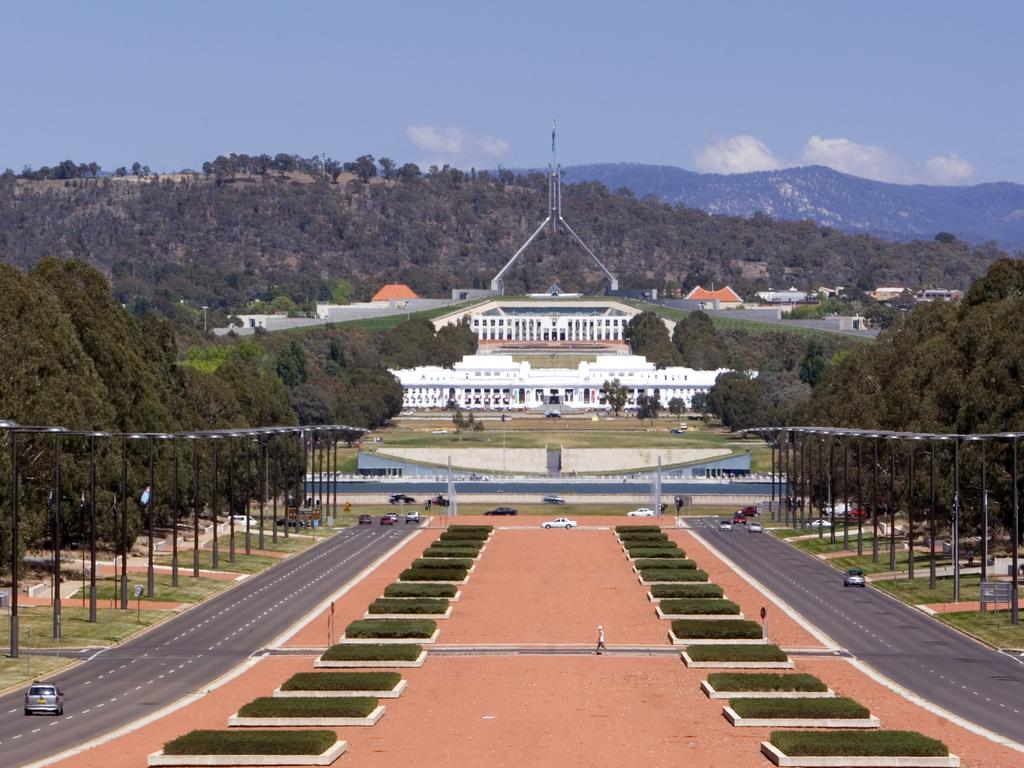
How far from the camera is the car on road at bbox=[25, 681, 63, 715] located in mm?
61688

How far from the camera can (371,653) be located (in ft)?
241

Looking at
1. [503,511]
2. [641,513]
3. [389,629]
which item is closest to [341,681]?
[389,629]

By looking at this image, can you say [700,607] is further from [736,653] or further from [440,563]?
[440,563]

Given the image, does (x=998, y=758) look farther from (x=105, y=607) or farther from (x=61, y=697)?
(x=105, y=607)

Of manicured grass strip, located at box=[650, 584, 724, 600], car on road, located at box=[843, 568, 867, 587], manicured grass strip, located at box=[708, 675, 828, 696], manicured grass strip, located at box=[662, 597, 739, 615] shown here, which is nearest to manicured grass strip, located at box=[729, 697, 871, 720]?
manicured grass strip, located at box=[708, 675, 828, 696]

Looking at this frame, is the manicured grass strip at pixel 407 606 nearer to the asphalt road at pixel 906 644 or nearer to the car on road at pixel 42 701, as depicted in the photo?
the asphalt road at pixel 906 644

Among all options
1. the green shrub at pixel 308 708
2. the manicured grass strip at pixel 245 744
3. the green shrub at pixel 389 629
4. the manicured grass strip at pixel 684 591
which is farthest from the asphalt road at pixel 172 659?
the manicured grass strip at pixel 684 591

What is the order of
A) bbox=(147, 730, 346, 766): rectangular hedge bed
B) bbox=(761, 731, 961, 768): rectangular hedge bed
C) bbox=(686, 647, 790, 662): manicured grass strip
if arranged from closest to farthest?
bbox=(761, 731, 961, 768): rectangular hedge bed
bbox=(147, 730, 346, 766): rectangular hedge bed
bbox=(686, 647, 790, 662): manicured grass strip

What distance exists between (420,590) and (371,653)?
66.5 ft

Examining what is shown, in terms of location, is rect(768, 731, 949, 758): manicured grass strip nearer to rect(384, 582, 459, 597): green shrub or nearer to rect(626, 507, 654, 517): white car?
rect(384, 582, 459, 597): green shrub

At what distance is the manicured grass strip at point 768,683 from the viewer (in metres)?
65.7

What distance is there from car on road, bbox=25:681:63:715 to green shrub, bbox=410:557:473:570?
138 ft

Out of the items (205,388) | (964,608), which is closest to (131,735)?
(964,608)

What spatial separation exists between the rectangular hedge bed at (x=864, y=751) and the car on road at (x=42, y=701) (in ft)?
63.8
